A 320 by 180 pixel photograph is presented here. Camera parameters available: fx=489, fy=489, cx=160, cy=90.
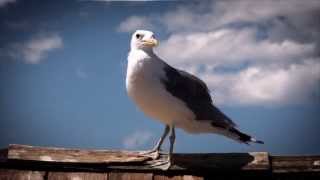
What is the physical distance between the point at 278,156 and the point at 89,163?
735 millimetres

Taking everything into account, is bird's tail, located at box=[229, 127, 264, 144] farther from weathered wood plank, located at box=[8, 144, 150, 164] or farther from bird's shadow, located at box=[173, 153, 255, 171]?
weathered wood plank, located at box=[8, 144, 150, 164]

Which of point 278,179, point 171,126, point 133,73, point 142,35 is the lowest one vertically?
point 278,179

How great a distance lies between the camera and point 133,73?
2.53 metres

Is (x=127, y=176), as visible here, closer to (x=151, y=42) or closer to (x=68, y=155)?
(x=68, y=155)

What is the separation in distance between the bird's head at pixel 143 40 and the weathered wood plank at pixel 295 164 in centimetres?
108

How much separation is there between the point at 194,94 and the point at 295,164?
1033 millimetres

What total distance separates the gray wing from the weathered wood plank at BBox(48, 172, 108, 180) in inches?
32.1

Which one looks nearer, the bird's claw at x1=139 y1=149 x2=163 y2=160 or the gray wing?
the bird's claw at x1=139 y1=149 x2=163 y2=160

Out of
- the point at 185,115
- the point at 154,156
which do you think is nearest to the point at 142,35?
the point at 185,115

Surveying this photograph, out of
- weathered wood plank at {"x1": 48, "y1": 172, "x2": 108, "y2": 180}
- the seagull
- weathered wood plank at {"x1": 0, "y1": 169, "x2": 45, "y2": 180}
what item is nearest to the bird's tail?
the seagull

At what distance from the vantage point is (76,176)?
75.5 inches

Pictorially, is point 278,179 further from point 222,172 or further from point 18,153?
point 18,153

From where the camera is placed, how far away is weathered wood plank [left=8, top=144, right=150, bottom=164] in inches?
75.2

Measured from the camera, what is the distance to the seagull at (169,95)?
251 centimetres
